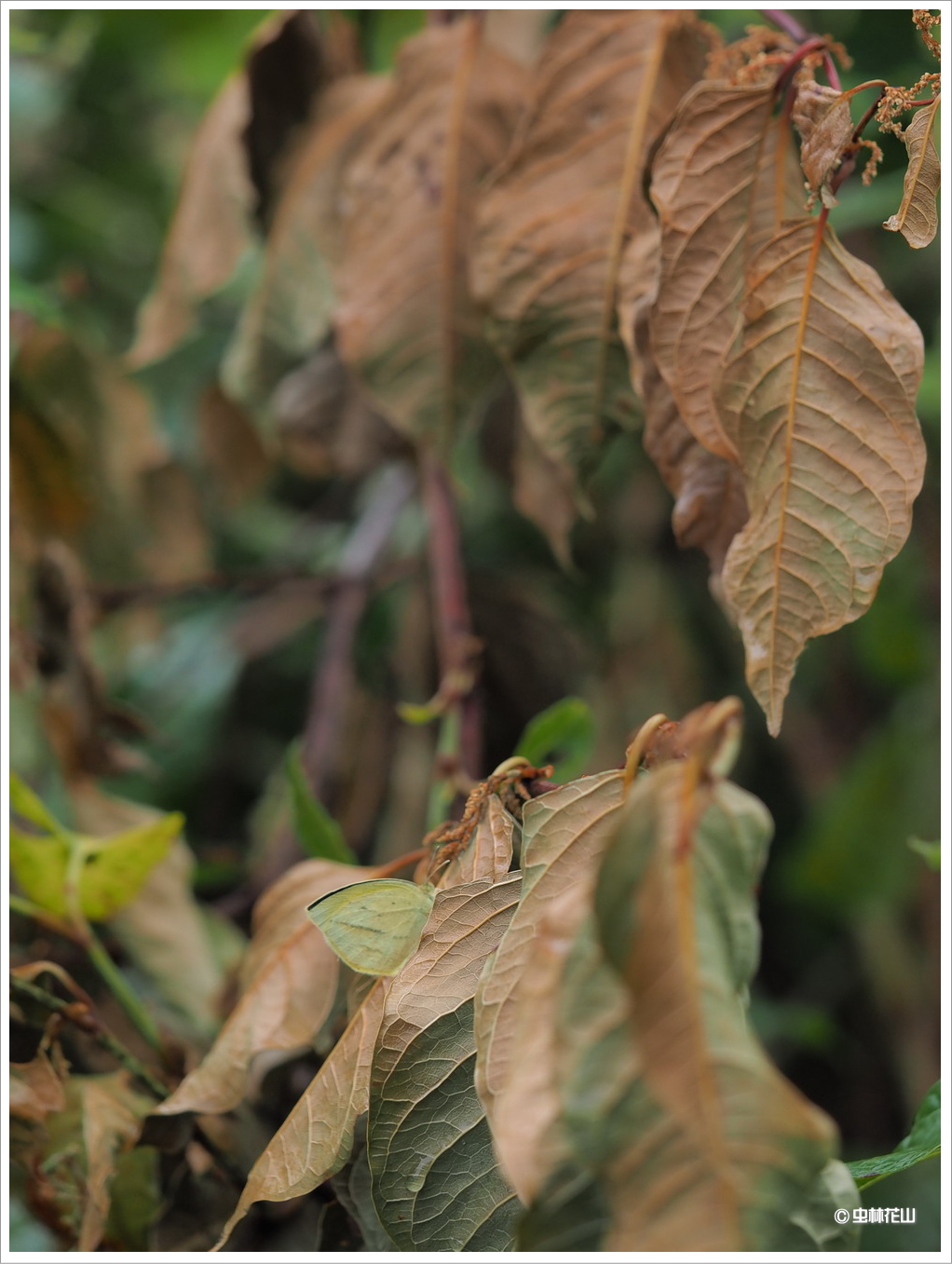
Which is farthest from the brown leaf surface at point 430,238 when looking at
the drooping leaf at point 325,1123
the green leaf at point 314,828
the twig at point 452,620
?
the drooping leaf at point 325,1123

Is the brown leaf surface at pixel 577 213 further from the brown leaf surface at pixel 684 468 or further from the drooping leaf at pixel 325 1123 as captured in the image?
the drooping leaf at pixel 325 1123

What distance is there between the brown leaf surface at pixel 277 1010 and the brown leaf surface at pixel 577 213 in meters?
0.19

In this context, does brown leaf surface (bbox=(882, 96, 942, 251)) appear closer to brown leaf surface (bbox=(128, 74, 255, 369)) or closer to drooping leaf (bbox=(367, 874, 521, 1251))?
drooping leaf (bbox=(367, 874, 521, 1251))

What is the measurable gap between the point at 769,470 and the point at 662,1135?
0.61 feet

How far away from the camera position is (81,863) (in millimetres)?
468

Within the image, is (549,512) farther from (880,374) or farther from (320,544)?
(320,544)

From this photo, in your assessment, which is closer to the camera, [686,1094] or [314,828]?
[686,1094]

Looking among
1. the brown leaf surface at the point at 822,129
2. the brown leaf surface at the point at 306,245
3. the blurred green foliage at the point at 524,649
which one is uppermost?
the brown leaf surface at the point at 822,129

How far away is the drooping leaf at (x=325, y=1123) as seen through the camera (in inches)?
11.6

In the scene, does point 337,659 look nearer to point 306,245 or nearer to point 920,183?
point 306,245

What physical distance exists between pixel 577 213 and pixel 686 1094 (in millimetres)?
326

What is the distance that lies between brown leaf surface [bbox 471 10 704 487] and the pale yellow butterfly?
0.20 m

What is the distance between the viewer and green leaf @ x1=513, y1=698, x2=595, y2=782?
48 centimetres

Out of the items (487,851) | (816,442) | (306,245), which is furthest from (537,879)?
(306,245)
